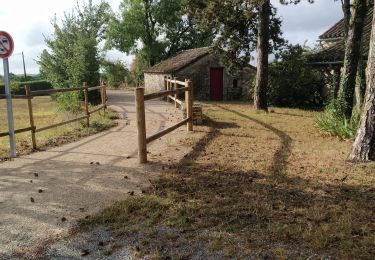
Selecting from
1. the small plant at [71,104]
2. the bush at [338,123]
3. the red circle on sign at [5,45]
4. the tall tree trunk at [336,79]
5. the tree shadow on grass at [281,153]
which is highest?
the red circle on sign at [5,45]

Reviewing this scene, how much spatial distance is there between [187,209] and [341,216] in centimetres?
201

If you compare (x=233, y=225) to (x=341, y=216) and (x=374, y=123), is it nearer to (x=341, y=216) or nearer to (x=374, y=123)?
(x=341, y=216)

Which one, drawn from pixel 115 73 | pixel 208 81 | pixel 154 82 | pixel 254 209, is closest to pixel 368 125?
pixel 254 209

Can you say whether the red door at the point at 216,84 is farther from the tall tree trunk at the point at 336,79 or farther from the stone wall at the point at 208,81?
the tall tree trunk at the point at 336,79

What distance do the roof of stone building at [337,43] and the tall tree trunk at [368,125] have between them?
9.79 metres

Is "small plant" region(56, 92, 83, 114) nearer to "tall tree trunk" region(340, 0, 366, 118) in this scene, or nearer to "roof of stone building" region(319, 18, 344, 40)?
"tall tree trunk" region(340, 0, 366, 118)

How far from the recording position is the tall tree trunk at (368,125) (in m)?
6.64

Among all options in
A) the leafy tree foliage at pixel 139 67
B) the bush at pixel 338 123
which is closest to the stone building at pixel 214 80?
the leafy tree foliage at pixel 139 67

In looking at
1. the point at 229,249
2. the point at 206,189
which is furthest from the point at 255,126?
the point at 229,249

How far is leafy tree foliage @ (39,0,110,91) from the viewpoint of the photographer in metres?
22.7

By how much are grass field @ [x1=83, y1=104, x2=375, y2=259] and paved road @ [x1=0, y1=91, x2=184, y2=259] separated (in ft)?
1.52

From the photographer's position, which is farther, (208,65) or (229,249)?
(208,65)

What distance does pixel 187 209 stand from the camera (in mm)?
4777

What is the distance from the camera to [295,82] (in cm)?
1973
